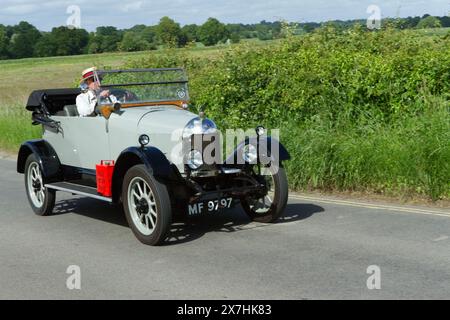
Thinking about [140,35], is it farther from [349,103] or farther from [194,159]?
[194,159]

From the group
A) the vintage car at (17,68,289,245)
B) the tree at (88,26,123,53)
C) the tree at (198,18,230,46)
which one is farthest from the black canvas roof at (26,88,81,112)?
the tree at (88,26,123,53)

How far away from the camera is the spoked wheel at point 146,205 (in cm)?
691

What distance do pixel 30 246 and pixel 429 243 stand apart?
4.40m

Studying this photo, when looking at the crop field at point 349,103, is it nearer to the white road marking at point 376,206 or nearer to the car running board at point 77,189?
the white road marking at point 376,206

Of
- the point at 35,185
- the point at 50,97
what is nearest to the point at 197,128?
the point at 35,185

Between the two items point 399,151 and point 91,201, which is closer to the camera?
point 399,151

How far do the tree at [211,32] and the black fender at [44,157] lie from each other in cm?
1814

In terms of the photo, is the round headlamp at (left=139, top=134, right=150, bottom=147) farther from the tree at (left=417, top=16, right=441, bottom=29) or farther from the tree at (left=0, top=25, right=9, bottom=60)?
the tree at (left=0, top=25, right=9, bottom=60)

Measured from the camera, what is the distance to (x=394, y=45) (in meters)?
13.9

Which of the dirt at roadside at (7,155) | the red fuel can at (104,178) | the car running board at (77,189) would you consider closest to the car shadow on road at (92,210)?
the car running board at (77,189)

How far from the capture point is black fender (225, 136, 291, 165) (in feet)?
25.9

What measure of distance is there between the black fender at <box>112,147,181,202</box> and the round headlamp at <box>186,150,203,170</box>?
319mm
